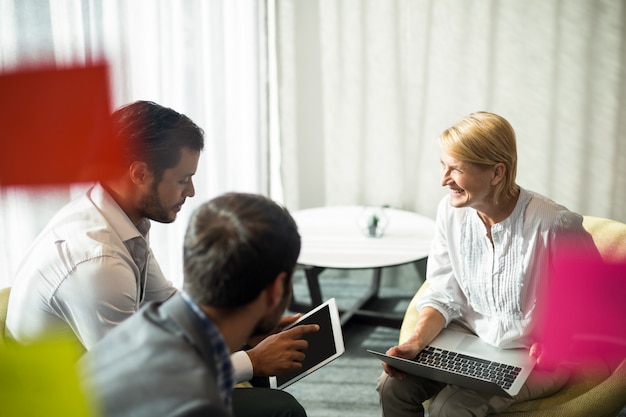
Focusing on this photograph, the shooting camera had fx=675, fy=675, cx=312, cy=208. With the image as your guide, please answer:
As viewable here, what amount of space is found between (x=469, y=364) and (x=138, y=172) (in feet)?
3.26

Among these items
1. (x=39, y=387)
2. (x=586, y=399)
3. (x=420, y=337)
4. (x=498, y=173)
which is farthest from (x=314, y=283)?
(x=39, y=387)

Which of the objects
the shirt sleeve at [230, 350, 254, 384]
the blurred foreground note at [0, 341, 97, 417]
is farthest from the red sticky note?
the blurred foreground note at [0, 341, 97, 417]

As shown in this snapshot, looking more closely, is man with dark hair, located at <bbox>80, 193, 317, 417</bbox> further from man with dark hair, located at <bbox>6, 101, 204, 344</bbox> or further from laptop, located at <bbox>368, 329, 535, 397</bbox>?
laptop, located at <bbox>368, 329, 535, 397</bbox>

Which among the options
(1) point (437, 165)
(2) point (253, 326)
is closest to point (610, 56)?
(1) point (437, 165)

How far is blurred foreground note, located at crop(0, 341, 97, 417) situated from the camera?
840mm

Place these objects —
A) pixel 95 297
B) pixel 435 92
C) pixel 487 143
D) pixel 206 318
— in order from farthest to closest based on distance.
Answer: pixel 435 92 < pixel 487 143 < pixel 95 297 < pixel 206 318

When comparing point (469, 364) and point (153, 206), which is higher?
point (153, 206)

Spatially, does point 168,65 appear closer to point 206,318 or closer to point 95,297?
point 95,297

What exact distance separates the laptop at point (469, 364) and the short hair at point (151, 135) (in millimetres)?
715

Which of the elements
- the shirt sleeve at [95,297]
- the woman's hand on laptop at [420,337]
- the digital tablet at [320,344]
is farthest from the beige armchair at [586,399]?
the shirt sleeve at [95,297]

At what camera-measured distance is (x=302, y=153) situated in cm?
351

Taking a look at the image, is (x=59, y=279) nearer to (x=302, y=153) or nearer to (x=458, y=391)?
(x=458, y=391)

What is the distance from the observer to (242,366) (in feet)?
5.32

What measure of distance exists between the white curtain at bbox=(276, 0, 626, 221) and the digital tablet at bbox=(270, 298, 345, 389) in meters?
1.57
